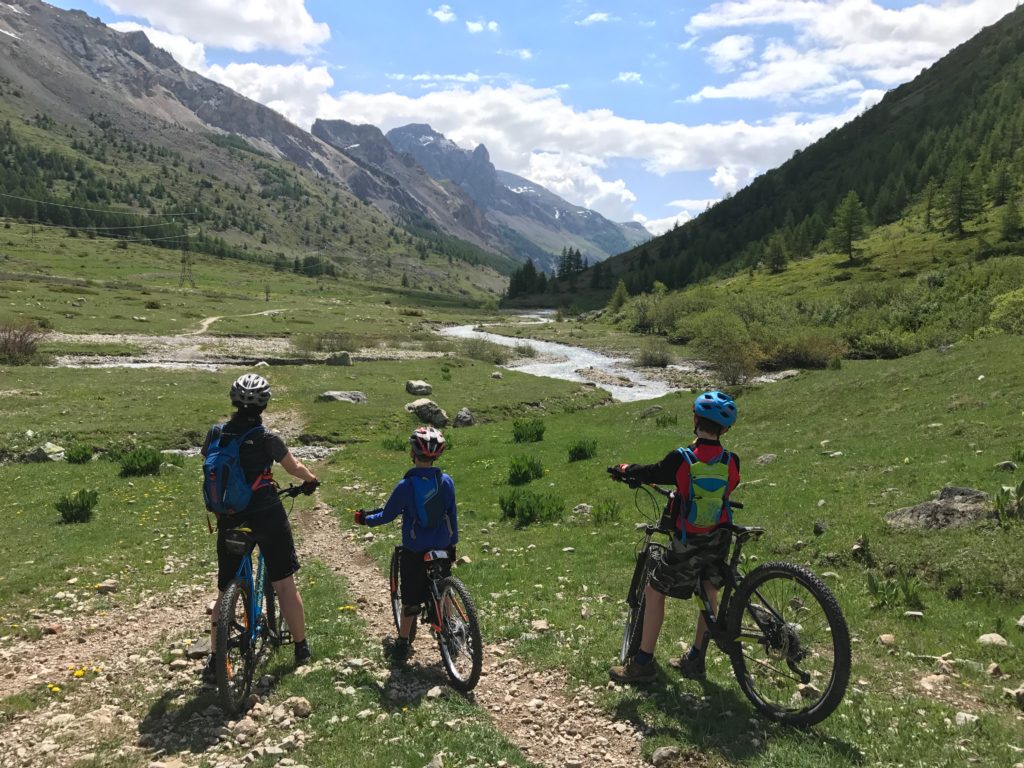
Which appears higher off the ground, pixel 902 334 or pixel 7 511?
pixel 902 334

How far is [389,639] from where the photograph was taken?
9.55 meters

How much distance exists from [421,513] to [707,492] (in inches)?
152

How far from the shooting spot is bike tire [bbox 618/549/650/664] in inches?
304

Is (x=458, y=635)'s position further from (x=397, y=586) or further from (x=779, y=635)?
(x=779, y=635)

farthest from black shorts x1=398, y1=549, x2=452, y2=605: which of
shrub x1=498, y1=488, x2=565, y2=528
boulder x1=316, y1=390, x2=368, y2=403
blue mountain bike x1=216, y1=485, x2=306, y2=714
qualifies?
boulder x1=316, y1=390, x2=368, y2=403

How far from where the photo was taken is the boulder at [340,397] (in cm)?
3800

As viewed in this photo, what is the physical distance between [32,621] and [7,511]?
9.66 m

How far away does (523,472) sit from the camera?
70.1 ft

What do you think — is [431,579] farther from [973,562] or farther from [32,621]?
[973,562]

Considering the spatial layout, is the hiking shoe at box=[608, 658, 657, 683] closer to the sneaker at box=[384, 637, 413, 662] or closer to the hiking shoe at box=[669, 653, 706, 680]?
the hiking shoe at box=[669, 653, 706, 680]

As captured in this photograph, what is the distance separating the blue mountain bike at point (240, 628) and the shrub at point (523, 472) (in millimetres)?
13622

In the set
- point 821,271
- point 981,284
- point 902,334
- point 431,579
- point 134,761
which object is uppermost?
point 821,271

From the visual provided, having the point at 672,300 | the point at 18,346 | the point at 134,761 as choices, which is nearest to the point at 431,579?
the point at 134,761

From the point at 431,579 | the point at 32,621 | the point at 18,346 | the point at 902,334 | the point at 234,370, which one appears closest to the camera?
the point at 431,579
